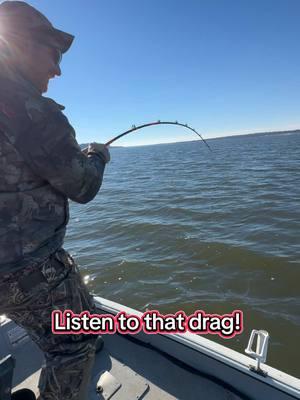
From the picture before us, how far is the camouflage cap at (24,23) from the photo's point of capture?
6.37 feet

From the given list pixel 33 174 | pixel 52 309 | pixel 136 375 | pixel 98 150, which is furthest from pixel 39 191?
pixel 136 375

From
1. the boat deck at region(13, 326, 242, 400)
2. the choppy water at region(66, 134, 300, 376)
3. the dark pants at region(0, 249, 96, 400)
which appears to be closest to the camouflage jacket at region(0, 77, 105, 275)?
the dark pants at region(0, 249, 96, 400)

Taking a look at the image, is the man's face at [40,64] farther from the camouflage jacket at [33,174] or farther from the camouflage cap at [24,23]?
→ the camouflage jacket at [33,174]

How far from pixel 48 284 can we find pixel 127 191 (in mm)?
19089

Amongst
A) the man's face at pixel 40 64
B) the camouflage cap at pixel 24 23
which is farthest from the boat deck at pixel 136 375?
the camouflage cap at pixel 24 23

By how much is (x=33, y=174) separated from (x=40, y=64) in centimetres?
71

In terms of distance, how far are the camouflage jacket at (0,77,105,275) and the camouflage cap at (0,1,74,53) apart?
0.33m

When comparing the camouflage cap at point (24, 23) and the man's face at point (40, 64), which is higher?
the camouflage cap at point (24, 23)

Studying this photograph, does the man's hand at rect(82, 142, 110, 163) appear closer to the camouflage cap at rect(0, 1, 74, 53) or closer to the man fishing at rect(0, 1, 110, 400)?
the man fishing at rect(0, 1, 110, 400)

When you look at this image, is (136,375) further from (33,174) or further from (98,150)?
(33,174)

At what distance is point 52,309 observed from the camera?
214 centimetres

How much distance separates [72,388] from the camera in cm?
225

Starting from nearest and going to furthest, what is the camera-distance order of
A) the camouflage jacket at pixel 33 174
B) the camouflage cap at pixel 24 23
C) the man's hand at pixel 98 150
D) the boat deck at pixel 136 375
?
the camouflage jacket at pixel 33 174
the camouflage cap at pixel 24 23
the man's hand at pixel 98 150
the boat deck at pixel 136 375

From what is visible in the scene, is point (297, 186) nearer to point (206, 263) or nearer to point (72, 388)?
point (206, 263)
